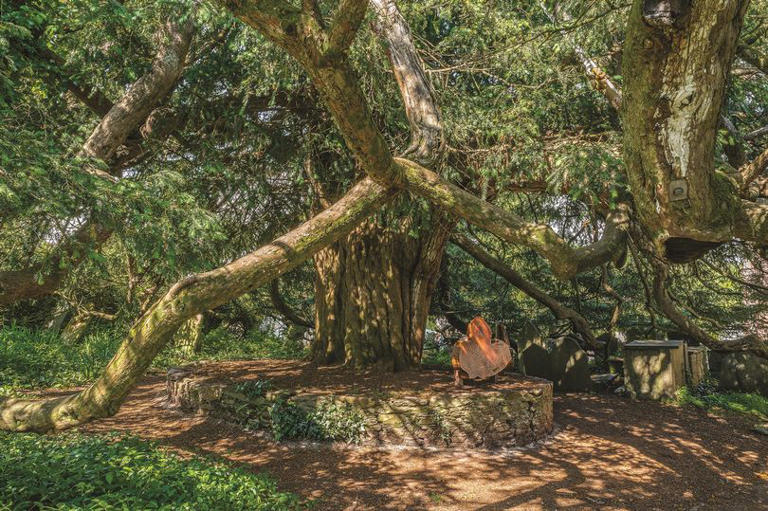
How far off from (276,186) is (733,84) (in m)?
7.52

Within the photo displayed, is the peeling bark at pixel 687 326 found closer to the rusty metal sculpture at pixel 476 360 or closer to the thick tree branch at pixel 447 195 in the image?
the thick tree branch at pixel 447 195

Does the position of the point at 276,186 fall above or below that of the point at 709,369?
above

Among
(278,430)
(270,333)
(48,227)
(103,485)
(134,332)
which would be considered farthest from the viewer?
(270,333)

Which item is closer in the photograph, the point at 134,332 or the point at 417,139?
the point at 134,332

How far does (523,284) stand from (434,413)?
18.2ft

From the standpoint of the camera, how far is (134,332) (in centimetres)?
418

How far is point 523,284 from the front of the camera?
1118 cm

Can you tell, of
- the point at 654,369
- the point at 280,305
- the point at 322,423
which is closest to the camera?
the point at 322,423

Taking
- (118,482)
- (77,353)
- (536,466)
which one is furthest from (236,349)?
(118,482)

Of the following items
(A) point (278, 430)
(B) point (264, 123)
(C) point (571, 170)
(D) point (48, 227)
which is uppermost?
(B) point (264, 123)

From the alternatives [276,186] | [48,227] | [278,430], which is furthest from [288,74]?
[278,430]

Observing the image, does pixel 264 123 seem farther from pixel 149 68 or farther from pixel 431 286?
pixel 431 286

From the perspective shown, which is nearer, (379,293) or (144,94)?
(144,94)

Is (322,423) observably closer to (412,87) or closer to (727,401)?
(412,87)
